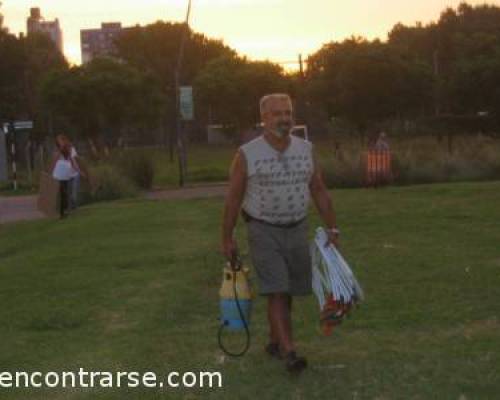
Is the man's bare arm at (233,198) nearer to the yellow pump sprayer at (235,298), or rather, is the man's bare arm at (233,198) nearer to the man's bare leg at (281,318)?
the yellow pump sprayer at (235,298)

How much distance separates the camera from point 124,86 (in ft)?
174

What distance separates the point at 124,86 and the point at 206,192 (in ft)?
93.4

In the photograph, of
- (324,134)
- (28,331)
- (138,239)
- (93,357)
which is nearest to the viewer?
(93,357)

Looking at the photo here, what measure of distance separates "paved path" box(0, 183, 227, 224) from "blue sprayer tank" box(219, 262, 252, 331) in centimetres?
1453

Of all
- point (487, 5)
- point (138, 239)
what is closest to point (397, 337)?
point (138, 239)

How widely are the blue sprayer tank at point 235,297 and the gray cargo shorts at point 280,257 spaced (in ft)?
0.54

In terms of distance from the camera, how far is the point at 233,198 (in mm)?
6441

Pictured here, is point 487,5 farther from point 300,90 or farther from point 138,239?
point 138,239

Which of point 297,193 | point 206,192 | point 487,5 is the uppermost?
point 487,5

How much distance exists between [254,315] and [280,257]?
6.45 ft

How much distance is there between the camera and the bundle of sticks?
6.48 metres

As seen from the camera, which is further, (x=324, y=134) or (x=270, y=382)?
(x=324, y=134)

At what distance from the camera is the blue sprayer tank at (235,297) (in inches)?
259

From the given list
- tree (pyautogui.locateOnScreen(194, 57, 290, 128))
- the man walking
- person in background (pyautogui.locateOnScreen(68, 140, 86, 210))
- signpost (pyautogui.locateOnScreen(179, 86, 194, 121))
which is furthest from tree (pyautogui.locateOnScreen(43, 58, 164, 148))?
the man walking
